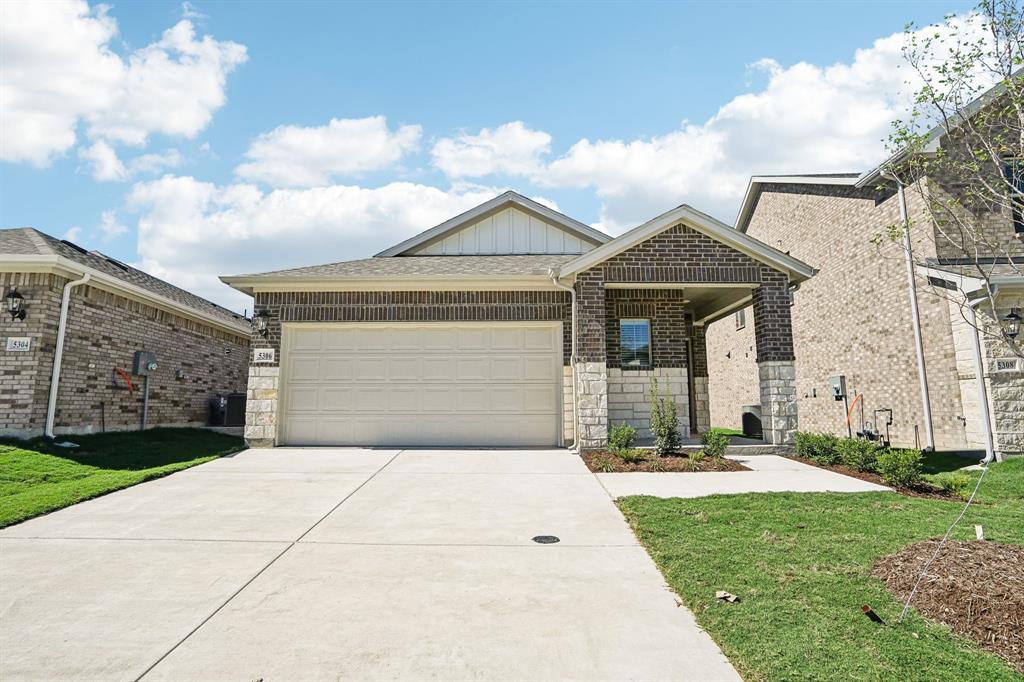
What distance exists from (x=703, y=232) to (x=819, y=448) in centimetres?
457

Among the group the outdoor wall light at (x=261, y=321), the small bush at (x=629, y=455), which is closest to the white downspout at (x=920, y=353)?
the small bush at (x=629, y=455)

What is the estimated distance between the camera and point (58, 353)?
10078mm

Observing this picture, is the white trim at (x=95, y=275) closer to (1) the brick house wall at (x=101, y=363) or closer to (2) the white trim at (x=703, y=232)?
(1) the brick house wall at (x=101, y=363)

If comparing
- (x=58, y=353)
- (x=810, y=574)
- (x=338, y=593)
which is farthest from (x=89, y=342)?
(x=810, y=574)

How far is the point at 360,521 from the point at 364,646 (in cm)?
271

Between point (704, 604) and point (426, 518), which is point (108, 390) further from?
point (704, 604)

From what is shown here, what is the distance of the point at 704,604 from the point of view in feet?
11.7

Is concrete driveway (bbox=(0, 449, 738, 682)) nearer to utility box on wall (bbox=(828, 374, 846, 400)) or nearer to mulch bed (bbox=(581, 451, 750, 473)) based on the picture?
mulch bed (bbox=(581, 451, 750, 473))

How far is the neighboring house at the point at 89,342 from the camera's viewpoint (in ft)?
32.0

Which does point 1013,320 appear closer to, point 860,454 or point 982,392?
point 982,392

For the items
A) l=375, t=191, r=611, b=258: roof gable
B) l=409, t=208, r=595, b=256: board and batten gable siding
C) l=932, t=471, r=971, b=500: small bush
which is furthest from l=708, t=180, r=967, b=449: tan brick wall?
l=409, t=208, r=595, b=256: board and batten gable siding

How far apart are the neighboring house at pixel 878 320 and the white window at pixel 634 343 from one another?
5364 millimetres

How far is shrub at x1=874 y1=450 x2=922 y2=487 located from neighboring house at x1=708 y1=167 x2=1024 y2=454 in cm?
279

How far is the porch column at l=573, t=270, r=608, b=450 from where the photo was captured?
10242mm
